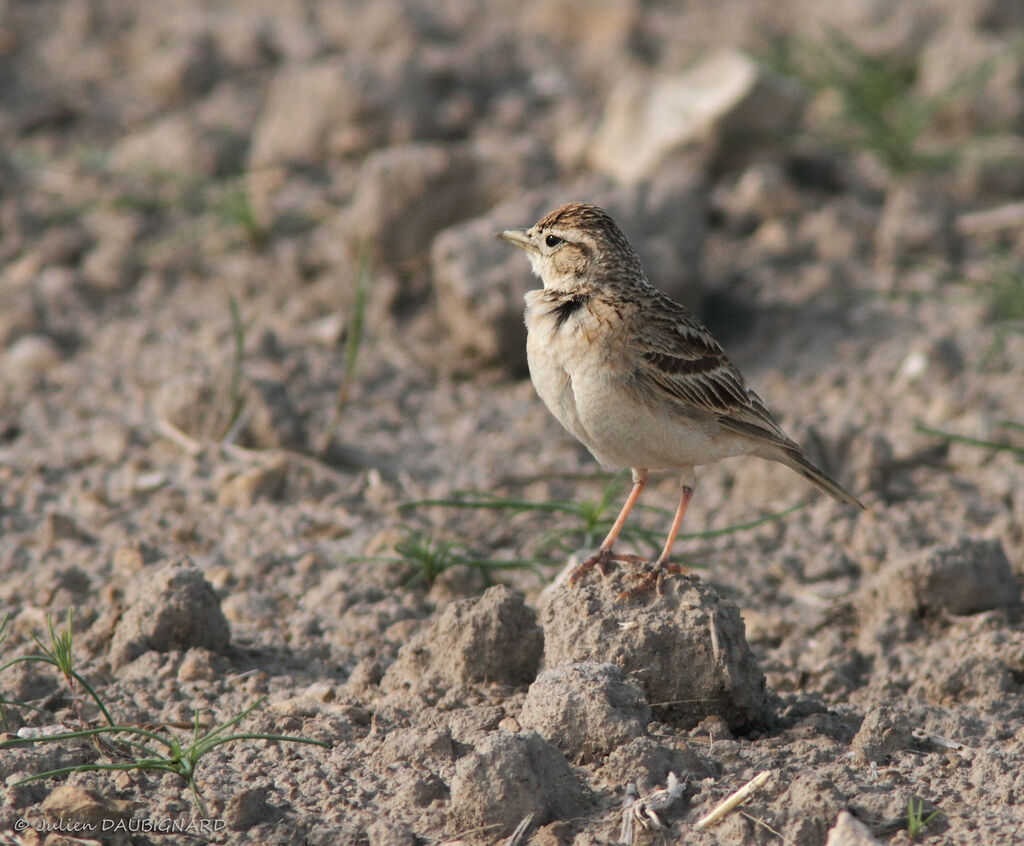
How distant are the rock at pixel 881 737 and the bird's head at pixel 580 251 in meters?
2.06

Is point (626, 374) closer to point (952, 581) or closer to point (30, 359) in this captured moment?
point (952, 581)

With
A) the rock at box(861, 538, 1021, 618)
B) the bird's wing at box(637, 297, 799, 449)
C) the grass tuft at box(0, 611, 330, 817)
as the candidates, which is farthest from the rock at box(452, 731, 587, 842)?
the rock at box(861, 538, 1021, 618)

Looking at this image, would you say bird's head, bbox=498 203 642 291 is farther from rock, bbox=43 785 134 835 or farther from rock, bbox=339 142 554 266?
rock, bbox=339 142 554 266

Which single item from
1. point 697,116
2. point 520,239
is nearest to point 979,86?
point 697,116

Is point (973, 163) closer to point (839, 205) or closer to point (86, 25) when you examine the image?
point (839, 205)

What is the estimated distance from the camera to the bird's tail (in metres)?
5.73

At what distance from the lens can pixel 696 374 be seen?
5.46m

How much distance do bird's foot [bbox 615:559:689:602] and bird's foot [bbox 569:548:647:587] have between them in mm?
182

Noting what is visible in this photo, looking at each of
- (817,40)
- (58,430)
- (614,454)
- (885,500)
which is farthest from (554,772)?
(817,40)

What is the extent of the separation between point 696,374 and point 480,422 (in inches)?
104

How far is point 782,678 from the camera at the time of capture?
554cm

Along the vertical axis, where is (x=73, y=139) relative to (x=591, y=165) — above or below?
above

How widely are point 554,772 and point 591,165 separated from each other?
21.1 ft

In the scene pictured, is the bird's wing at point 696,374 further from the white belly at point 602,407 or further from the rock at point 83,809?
the rock at point 83,809
